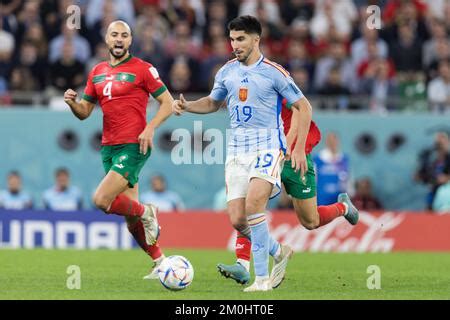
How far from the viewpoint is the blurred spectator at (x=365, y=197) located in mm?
21627

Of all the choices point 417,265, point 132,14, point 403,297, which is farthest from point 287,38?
point 403,297

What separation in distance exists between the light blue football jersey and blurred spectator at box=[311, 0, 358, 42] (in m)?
10.5

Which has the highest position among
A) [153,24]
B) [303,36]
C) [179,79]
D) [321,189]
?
[153,24]

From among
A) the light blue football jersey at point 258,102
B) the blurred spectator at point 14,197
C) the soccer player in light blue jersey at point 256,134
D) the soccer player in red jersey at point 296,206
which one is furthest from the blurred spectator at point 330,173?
the light blue football jersey at point 258,102

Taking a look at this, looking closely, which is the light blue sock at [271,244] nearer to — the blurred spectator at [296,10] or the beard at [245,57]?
the beard at [245,57]

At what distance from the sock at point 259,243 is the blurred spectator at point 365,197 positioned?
9912 millimetres

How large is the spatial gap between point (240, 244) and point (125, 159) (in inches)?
63.0

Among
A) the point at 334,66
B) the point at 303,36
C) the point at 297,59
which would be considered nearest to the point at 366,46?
the point at 334,66

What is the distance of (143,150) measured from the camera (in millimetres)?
13250

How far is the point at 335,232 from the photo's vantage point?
20.4 meters

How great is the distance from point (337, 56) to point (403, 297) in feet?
35.4

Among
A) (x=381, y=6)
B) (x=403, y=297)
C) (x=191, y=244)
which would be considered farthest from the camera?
(x=381, y=6)

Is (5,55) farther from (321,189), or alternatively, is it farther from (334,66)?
(321,189)
